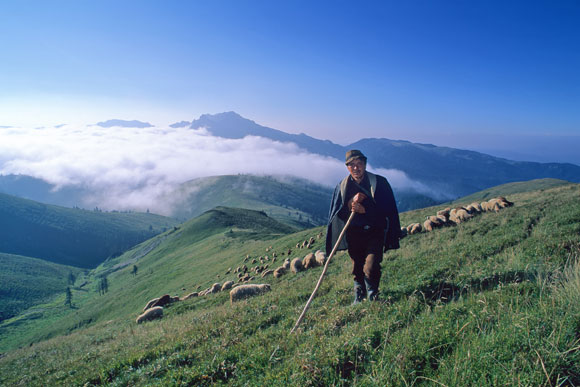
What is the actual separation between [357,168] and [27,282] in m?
199

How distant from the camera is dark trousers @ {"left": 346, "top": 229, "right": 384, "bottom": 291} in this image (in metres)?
7.32

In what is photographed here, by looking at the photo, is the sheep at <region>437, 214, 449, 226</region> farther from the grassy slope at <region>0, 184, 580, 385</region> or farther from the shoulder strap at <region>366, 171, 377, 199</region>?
the shoulder strap at <region>366, 171, 377, 199</region>

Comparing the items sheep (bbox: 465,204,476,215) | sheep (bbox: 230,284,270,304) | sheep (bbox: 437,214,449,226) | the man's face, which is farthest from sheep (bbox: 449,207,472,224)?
the man's face

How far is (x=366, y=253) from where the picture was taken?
7.61 metres

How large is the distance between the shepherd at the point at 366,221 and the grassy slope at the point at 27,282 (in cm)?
16030

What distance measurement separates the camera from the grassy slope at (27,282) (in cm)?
12288

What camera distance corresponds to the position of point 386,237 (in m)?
7.50

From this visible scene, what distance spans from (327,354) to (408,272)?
6.49m

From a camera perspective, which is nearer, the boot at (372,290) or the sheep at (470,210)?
the boot at (372,290)

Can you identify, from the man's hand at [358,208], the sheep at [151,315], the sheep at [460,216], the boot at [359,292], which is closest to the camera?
the man's hand at [358,208]

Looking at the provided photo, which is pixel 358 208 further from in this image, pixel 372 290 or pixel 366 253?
pixel 372 290

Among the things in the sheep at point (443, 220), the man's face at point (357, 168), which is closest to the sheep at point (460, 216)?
the sheep at point (443, 220)

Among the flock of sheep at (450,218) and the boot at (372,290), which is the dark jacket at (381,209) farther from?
the flock of sheep at (450,218)

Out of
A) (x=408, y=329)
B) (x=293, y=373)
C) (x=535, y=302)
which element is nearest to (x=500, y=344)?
(x=408, y=329)
